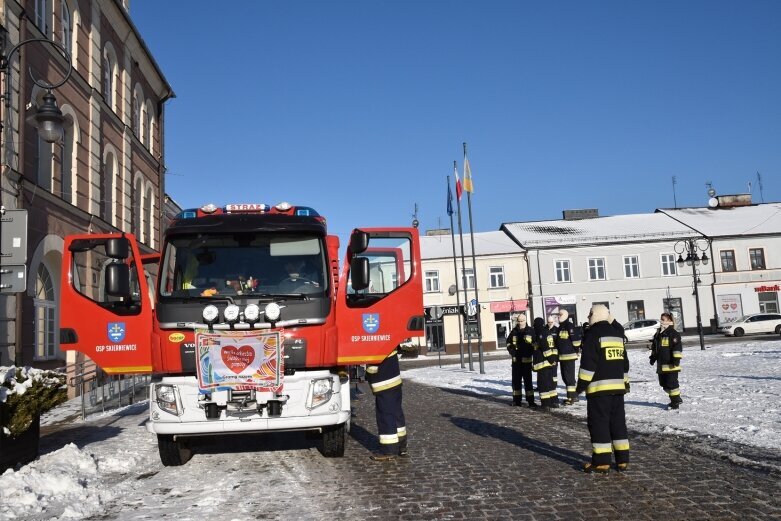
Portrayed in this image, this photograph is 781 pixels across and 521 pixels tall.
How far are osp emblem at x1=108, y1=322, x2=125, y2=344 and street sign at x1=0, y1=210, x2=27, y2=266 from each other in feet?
3.95

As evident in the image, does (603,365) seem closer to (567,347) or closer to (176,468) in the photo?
(176,468)

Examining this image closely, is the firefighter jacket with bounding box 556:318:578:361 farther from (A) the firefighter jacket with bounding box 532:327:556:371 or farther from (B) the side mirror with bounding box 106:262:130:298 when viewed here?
(B) the side mirror with bounding box 106:262:130:298

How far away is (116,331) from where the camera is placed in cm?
788

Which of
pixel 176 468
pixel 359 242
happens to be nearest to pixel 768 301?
pixel 359 242

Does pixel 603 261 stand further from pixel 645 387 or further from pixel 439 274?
pixel 645 387

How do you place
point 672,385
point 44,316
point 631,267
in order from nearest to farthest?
point 672,385 → point 44,316 → point 631,267

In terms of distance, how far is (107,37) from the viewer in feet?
74.0

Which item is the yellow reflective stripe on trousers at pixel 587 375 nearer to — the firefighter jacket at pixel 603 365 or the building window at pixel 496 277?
the firefighter jacket at pixel 603 365

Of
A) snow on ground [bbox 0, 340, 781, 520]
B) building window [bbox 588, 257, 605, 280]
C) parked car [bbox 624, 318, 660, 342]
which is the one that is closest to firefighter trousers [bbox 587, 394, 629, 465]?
snow on ground [bbox 0, 340, 781, 520]

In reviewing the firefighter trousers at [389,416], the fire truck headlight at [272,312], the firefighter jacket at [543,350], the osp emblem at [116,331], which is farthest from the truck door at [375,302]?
the firefighter jacket at [543,350]

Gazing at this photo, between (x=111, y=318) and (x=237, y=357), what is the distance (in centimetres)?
177

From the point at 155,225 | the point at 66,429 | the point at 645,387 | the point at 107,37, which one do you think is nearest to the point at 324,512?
the point at 66,429

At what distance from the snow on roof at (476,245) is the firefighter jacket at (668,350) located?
1495 inches

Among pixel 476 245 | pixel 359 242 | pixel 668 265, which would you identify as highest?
pixel 476 245
